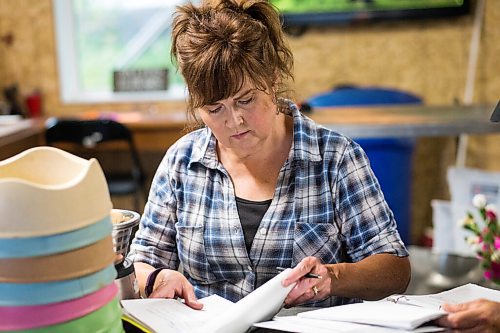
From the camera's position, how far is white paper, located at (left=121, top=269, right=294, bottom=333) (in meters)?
→ 1.07

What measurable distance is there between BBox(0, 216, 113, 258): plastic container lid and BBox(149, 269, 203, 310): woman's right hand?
1.46ft

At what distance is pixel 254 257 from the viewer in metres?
1.46

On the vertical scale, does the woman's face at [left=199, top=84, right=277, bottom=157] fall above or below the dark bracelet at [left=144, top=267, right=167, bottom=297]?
above

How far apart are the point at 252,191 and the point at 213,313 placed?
39cm

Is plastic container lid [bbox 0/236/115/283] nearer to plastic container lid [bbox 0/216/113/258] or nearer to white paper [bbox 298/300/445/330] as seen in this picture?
plastic container lid [bbox 0/216/113/258]

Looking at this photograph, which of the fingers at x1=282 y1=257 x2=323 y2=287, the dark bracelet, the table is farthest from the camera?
the table

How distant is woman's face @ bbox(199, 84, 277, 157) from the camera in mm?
1400

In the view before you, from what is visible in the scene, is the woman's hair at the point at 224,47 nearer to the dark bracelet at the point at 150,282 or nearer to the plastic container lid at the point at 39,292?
the dark bracelet at the point at 150,282

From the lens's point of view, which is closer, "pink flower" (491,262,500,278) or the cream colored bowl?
the cream colored bowl

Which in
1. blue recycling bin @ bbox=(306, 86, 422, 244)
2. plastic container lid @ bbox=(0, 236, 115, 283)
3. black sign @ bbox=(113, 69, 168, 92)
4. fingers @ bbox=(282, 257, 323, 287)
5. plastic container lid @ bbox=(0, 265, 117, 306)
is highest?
plastic container lid @ bbox=(0, 236, 115, 283)

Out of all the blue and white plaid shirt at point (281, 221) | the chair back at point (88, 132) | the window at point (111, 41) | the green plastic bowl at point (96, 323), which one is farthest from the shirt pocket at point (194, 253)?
the window at point (111, 41)

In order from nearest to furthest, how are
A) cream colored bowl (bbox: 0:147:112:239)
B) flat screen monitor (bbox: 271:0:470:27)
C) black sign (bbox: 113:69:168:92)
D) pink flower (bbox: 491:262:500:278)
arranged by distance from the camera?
cream colored bowl (bbox: 0:147:112:239) < pink flower (bbox: 491:262:500:278) < flat screen monitor (bbox: 271:0:470:27) < black sign (bbox: 113:69:168:92)

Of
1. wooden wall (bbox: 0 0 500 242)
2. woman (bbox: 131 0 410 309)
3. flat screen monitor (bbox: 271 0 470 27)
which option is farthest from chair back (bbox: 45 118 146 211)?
woman (bbox: 131 0 410 309)

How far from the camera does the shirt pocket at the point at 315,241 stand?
4.73ft
